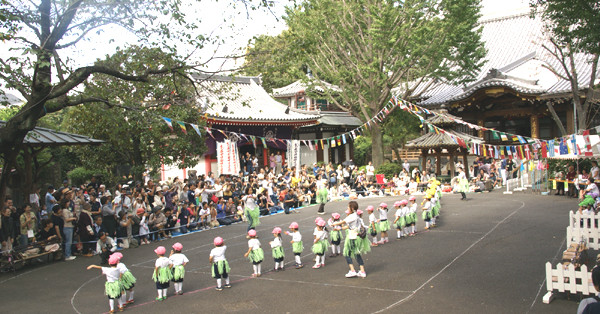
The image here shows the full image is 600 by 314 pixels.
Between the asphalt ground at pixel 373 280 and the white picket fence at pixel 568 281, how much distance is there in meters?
0.30

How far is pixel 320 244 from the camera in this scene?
12148mm

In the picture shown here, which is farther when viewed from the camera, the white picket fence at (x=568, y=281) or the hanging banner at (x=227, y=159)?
the hanging banner at (x=227, y=159)

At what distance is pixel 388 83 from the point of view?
2758 cm

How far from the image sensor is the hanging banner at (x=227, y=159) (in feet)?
82.5

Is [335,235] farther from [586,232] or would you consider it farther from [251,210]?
[586,232]

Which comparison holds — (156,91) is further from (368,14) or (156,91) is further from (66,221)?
(368,14)

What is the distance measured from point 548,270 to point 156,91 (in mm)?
11858

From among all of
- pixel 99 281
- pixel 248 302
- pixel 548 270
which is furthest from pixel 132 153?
pixel 548 270

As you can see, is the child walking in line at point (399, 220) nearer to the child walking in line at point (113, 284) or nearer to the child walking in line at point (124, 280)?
the child walking in line at point (124, 280)

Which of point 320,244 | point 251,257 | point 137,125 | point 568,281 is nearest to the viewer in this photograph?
point 568,281

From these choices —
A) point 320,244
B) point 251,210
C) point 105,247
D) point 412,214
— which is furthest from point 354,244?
point 105,247

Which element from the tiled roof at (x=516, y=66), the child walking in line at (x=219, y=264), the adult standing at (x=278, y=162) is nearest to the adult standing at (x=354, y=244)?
the child walking in line at (x=219, y=264)

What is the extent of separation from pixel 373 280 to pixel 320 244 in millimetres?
1873

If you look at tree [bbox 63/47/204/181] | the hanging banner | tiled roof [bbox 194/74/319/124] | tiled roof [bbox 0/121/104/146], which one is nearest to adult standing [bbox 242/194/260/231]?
tree [bbox 63/47/204/181]
